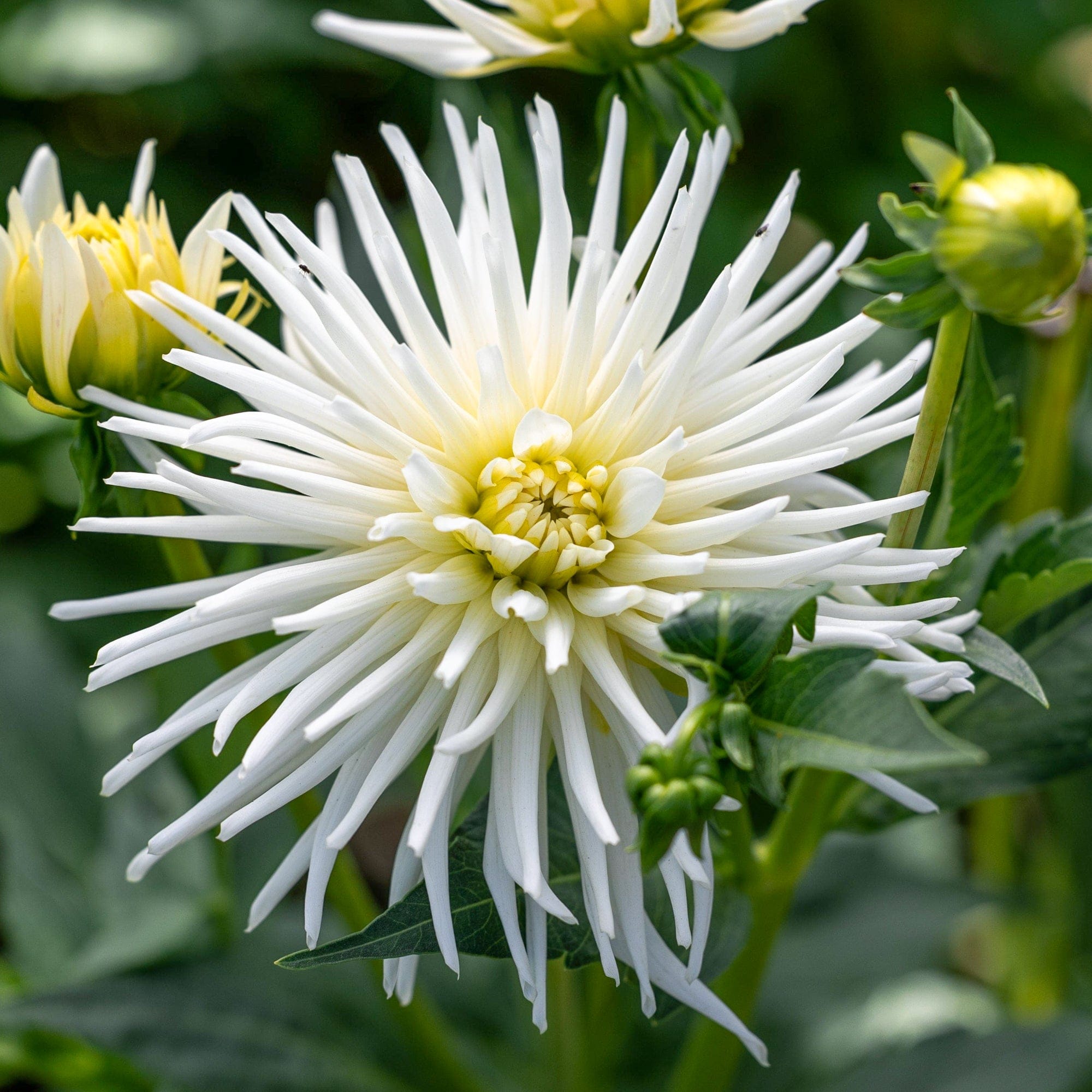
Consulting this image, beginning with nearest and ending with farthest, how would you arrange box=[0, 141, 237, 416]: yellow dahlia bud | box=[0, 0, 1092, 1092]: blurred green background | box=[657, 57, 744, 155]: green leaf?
box=[0, 141, 237, 416]: yellow dahlia bud
box=[657, 57, 744, 155]: green leaf
box=[0, 0, 1092, 1092]: blurred green background

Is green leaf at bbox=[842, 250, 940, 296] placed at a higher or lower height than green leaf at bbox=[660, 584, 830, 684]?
higher

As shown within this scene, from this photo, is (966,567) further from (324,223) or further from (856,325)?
(324,223)

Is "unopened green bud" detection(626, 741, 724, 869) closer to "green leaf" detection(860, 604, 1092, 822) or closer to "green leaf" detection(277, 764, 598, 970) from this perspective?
"green leaf" detection(277, 764, 598, 970)

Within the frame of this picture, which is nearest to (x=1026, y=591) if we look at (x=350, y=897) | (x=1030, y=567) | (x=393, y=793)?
(x=1030, y=567)

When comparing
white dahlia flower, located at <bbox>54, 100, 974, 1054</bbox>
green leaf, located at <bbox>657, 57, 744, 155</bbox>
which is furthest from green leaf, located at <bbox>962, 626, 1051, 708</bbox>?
green leaf, located at <bbox>657, 57, 744, 155</bbox>

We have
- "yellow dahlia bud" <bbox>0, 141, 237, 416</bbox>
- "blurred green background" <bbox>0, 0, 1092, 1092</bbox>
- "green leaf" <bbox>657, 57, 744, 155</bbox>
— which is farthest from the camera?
"blurred green background" <bbox>0, 0, 1092, 1092</bbox>

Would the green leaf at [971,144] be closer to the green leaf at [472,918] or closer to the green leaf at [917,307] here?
the green leaf at [917,307]
